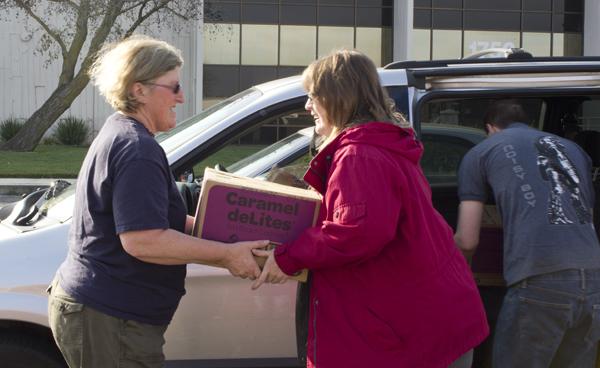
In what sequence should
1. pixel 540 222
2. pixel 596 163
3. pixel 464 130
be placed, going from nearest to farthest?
pixel 540 222, pixel 464 130, pixel 596 163

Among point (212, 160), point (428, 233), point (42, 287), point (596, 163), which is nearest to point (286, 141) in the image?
point (212, 160)

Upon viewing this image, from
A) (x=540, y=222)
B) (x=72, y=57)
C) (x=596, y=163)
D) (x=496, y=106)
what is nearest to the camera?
(x=540, y=222)

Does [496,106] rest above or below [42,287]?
above

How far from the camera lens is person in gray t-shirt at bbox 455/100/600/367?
2.94 m

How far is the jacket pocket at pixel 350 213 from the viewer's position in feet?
7.46

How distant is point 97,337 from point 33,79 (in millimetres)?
32712

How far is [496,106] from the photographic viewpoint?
11.5ft

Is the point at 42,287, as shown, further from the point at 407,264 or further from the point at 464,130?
the point at 464,130

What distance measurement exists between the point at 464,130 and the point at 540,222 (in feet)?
5.59

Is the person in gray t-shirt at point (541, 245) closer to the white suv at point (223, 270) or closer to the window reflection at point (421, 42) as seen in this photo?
the white suv at point (223, 270)

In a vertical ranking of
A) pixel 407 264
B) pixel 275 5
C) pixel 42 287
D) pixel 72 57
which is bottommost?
pixel 42 287

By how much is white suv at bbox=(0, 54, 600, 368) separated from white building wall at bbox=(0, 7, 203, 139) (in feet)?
96.2

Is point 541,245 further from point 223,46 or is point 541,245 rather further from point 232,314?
point 223,46

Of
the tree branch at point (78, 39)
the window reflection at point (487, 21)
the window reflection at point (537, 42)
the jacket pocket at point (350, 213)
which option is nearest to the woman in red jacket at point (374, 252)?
the jacket pocket at point (350, 213)
